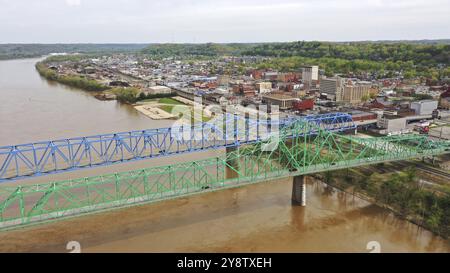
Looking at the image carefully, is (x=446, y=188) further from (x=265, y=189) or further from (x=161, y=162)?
(x=161, y=162)

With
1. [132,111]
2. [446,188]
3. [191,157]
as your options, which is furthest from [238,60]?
[446,188]

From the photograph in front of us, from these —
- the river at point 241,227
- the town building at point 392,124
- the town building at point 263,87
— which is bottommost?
the river at point 241,227

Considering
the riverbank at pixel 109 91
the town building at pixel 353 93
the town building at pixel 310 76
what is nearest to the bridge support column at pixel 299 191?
the town building at pixel 353 93

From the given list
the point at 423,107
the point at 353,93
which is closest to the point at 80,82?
the point at 353,93

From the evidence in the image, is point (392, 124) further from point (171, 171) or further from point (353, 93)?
point (171, 171)

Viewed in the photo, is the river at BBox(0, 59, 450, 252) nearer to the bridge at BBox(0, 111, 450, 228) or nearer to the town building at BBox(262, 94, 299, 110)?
the bridge at BBox(0, 111, 450, 228)

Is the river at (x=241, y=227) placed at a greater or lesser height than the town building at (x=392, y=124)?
lesser

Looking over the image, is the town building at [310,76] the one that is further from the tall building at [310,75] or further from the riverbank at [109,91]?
the riverbank at [109,91]

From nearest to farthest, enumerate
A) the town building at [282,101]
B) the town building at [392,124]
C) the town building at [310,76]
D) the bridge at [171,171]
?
the bridge at [171,171], the town building at [392,124], the town building at [282,101], the town building at [310,76]
